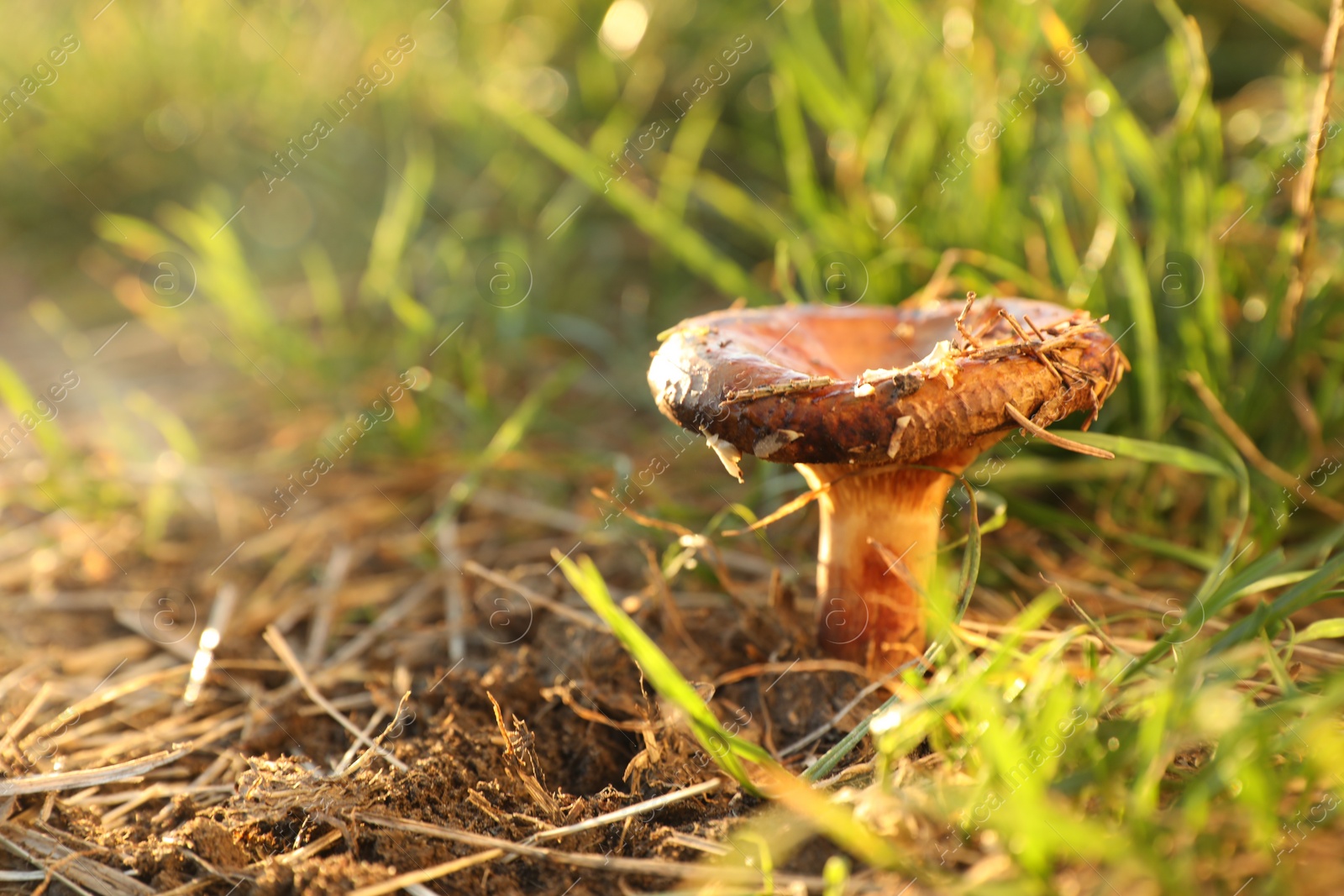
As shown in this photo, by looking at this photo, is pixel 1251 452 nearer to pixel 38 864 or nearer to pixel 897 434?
pixel 897 434

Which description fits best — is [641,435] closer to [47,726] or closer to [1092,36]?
[47,726]

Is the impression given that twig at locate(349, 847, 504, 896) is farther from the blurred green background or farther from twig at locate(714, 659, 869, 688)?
the blurred green background

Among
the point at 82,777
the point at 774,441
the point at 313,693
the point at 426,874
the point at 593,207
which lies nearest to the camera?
the point at 426,874

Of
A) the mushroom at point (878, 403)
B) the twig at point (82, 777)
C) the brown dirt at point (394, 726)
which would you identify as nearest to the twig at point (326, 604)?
the brown dirt at point (394, 726)

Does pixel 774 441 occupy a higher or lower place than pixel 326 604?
lower

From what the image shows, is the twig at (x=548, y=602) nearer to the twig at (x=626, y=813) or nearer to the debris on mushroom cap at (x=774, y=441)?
the twig at (x=626, y=813)

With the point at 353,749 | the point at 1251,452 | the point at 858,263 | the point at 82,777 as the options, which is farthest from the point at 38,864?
the point at 1251,452

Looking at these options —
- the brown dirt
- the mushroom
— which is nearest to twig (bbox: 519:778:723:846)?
the brown dirt
